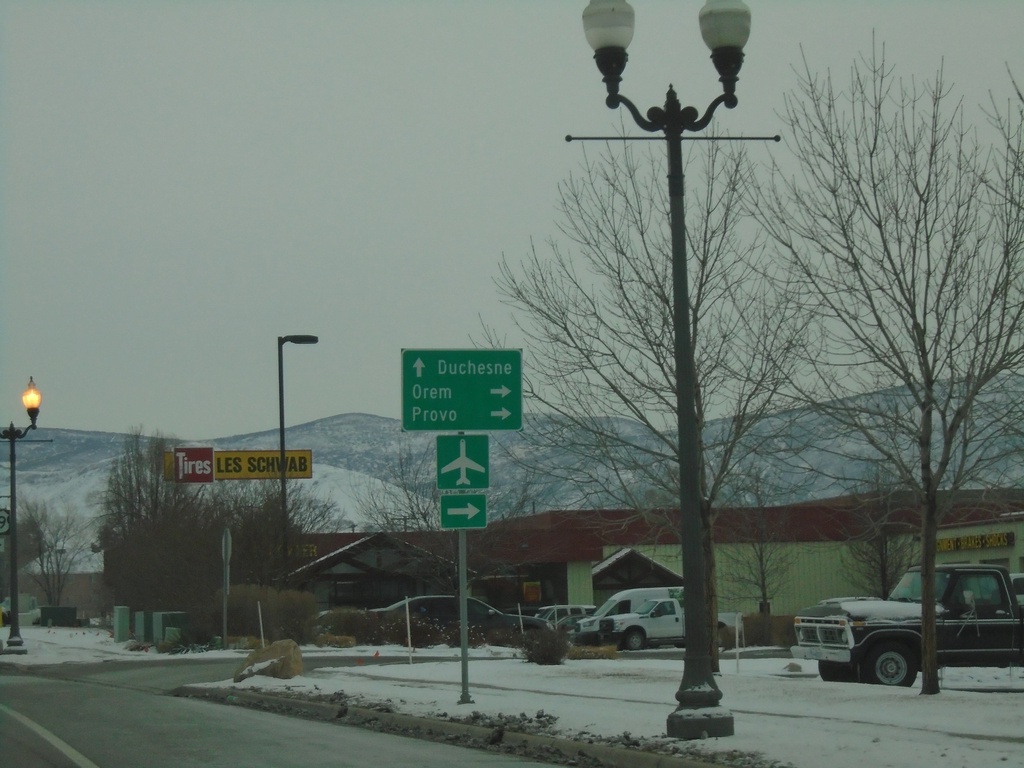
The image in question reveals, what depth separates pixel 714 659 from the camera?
20016 mm

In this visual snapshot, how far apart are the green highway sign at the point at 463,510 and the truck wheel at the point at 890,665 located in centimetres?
770

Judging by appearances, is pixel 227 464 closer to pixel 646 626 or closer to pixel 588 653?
pixel 646 626

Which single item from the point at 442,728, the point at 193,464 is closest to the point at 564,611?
the point at 193,464

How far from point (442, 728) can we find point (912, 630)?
8838 mm

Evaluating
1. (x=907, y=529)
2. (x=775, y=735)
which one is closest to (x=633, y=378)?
(x=775, y=735)

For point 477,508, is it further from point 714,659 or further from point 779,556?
point 779,556

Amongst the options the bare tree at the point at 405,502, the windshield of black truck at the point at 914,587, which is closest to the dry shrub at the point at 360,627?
the bare tree at the point at 405,502

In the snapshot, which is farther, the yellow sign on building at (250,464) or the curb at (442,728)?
the yellow sign on building at (250,464)

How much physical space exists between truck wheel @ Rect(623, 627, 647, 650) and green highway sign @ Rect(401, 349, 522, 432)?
25.2 metres

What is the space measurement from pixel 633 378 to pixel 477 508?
553 centimetres

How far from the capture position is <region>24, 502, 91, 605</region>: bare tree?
124 meters

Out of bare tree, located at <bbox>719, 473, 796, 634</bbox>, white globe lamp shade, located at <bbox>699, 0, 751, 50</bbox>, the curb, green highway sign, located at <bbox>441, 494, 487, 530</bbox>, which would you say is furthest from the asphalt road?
bare tree, located at <bbox>719, 473, 796, 634</bbox>

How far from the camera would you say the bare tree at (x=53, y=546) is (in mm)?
124469

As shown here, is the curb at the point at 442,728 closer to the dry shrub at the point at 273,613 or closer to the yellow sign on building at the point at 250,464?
the dry shrub at the point at 273,613
